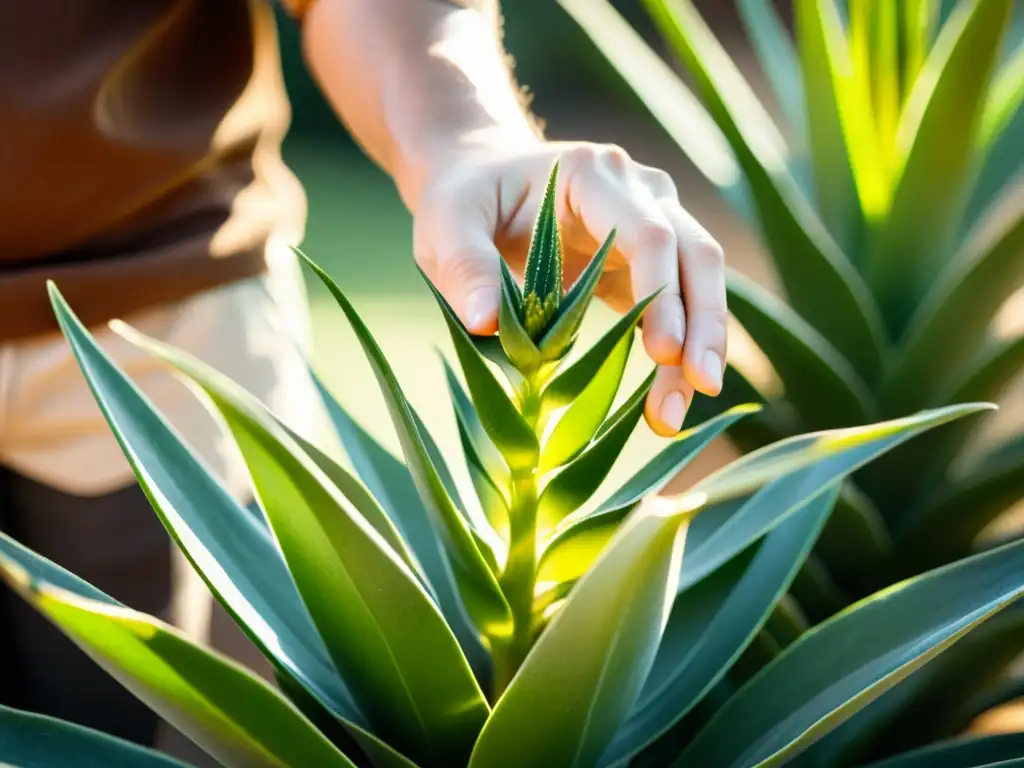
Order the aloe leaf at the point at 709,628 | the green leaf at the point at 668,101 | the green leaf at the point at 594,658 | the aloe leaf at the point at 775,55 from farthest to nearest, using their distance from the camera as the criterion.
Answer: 1. the aloe leaf at the point at 775,55
2. the green leaf at the point at 668,101
3. the aloe leaf at the point at 709,628
4. the green leaf at the point at 594,658

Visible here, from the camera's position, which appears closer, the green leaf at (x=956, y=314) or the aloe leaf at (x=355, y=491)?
the aloe leaf at (x=355, y=491)

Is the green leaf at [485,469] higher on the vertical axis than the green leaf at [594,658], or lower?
higher

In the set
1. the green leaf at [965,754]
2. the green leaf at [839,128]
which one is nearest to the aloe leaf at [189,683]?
the green leaf at [965,754]

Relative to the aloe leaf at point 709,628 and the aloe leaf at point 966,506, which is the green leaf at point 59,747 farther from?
the aloe leaf at point 966,506

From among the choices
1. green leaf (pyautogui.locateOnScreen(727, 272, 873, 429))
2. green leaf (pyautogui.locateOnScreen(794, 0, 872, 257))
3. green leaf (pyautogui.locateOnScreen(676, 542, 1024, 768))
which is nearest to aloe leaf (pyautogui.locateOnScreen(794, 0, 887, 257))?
green leaf (pyautogui.locateOnScreen(794, 0, 872, 257))

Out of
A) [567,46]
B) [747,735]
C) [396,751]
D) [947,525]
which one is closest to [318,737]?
[396,751]

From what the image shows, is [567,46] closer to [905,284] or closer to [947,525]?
[905,284]
